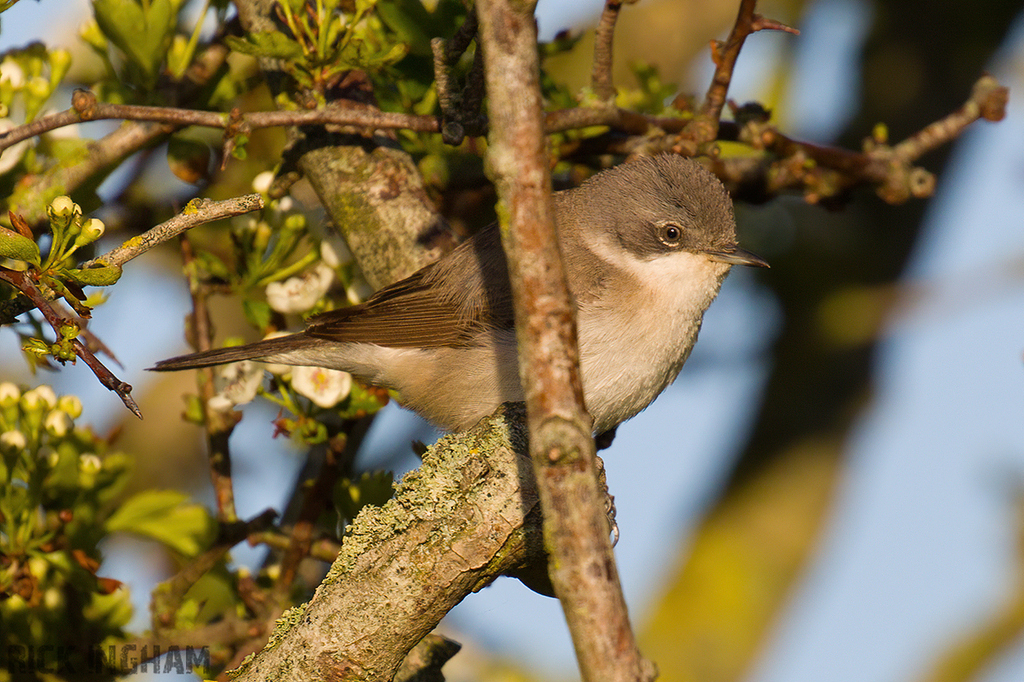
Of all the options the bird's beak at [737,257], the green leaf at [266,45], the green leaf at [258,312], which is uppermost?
the green leaf at [266,45]

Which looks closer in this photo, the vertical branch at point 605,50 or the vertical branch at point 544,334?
the vertical branch at point 544,334

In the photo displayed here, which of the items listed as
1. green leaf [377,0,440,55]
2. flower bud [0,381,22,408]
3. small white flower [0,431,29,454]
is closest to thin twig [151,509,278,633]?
small white flower [0,431,29,454]

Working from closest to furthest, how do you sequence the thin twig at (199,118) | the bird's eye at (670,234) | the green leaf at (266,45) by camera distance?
the thin twig at (199,118) < the green leaf at (266,45) < the bird's eye at (670,234)

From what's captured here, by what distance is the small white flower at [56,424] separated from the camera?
10.1ft

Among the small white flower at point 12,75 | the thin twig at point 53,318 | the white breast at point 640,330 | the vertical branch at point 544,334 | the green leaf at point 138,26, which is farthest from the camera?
the white breast at point 640,330

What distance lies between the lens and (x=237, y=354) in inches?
134

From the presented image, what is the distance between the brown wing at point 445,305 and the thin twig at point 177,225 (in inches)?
51.8

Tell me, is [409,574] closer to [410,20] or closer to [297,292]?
[297,292]

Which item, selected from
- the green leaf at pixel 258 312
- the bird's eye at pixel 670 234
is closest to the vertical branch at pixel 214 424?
the green leaf at pixel 258 312

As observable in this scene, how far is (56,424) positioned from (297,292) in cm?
100

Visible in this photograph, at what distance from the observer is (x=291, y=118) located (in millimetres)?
3225

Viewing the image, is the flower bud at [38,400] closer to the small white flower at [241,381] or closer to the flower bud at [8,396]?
the flower bud at [8,396]

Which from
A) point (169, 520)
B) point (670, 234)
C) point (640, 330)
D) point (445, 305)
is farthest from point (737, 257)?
point (169, 520)

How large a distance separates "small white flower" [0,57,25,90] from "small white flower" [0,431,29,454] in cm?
127
